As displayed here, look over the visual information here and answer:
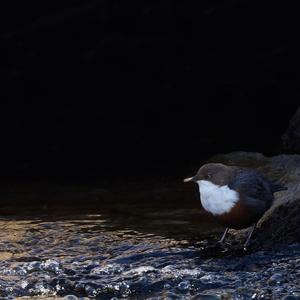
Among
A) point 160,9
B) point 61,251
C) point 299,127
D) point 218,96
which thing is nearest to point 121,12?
point 160,9

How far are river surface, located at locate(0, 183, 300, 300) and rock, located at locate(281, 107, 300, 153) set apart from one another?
5.77 feet

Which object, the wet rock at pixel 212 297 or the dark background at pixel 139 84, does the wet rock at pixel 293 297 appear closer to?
the wet rock at pixel 212 297

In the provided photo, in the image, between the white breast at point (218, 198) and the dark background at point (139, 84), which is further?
the dark background at point (139, 84)

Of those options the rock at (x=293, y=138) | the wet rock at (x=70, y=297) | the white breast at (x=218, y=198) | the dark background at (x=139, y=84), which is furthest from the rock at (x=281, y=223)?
the dark background at (x=139, y=84)

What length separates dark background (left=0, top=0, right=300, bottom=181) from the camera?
25.8ft

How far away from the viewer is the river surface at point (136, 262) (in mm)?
4398

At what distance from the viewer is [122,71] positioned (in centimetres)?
832

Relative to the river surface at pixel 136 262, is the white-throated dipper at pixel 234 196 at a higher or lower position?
higher

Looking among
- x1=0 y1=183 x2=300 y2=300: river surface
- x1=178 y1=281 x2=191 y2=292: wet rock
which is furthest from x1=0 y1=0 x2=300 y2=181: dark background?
Result: x1=178 y1=281 x2=191 y2=292: wet rock

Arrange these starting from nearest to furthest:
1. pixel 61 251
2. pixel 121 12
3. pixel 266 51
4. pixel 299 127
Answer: pixel 61 251 < pixel 299 127 < pixel 121 12 < pixel 266 51

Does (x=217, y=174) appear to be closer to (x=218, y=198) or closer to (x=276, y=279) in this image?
(x=218, y=198)

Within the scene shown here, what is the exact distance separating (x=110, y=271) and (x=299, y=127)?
3.07 metres

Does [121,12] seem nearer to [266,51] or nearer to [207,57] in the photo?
[207,57]

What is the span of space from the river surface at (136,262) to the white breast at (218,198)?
0.84ft
